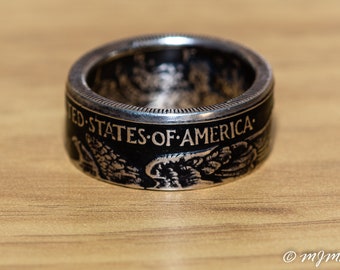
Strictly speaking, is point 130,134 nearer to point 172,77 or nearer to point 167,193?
point 167,193

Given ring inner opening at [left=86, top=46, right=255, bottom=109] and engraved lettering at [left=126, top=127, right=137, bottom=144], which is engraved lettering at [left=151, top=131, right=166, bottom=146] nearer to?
engraved lettering at [left=126, top=127, right=137, bottom=144]

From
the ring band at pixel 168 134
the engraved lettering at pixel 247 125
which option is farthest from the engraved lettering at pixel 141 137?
the engraved lettering at pixel 247 125

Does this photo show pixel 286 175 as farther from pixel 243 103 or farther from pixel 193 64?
pixel 193 64

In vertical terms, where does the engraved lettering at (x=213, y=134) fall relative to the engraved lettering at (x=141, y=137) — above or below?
above

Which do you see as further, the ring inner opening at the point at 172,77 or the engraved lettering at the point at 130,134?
the ring inner opening at the point at 172,77
